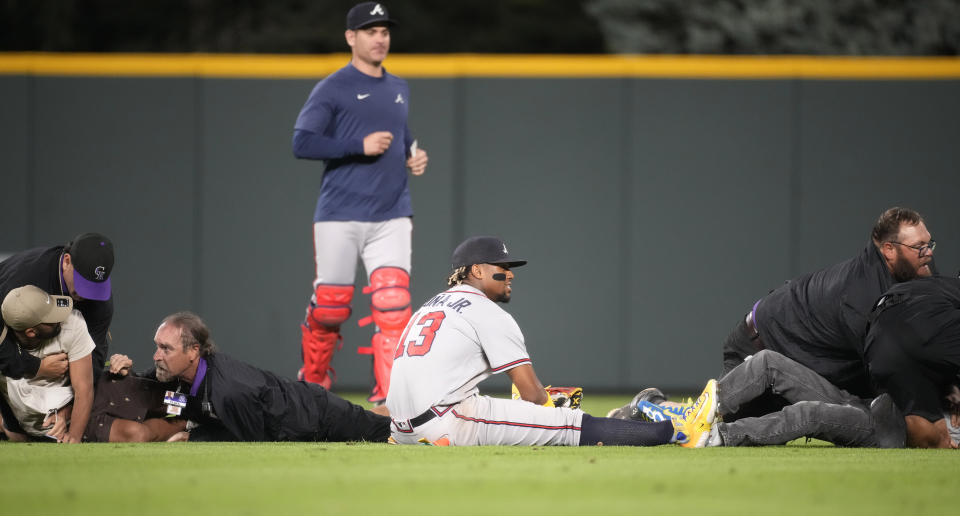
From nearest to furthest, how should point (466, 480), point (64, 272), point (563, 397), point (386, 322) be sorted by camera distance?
point (466, 480)
point (64, 272)
point (563, 397)
point (386, 322)

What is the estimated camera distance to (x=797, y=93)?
11312 millimetres

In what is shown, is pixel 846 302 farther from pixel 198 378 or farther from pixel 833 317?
pixel 198 378

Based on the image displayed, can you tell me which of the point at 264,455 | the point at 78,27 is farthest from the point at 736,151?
the point at 78,27

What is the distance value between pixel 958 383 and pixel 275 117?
22.7 feet

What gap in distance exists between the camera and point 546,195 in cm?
1143

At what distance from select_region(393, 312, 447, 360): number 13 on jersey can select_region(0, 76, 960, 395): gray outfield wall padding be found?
16.0 ft

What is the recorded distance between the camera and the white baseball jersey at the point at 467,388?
625 cm

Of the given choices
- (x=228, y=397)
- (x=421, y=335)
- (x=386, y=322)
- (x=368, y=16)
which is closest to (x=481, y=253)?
(x=421, y=335)

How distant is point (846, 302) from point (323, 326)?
12.2 feet

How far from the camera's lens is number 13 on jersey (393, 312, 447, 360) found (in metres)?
6.31

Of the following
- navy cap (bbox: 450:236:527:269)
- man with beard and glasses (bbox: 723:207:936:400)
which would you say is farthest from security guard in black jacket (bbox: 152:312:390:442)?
man with beard and glasses (bbox: 723:207:936:400)

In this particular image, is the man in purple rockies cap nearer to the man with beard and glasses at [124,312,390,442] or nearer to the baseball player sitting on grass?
the man with beard and glasses at [124,312,390,442]

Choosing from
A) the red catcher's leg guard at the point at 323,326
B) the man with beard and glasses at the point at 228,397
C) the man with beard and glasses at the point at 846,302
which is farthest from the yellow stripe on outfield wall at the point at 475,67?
the man with beard and glasses at the point at 228,397

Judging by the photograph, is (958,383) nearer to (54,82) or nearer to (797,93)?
(797,93)
